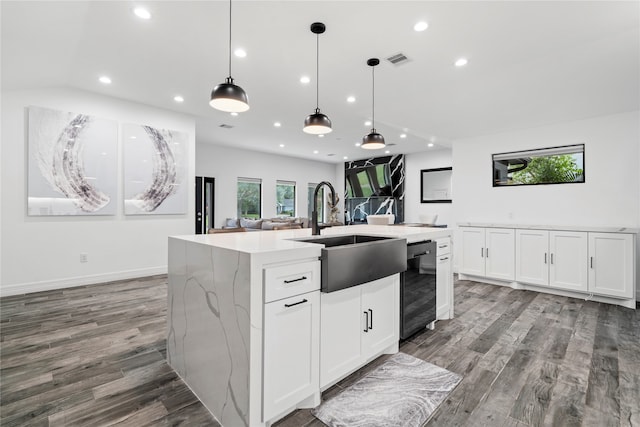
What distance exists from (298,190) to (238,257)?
864 centimetres

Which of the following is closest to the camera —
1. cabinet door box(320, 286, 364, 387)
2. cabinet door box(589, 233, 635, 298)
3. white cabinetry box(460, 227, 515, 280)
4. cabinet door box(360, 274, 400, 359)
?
cabinet door box(320, 286, 364, 387)

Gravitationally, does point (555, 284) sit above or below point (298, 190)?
below

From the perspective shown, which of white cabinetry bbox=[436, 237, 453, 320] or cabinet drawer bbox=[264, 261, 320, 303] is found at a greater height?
cabinet drawer bbox=[264, 261, 320, 303]

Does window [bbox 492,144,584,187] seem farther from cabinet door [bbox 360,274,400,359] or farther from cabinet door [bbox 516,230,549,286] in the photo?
cabinet door [bbox 360,274,400,359]

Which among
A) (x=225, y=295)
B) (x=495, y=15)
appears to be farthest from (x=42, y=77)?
(x=495, y=15)

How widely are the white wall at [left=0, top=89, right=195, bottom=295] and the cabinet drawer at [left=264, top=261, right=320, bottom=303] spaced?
13.7 feet

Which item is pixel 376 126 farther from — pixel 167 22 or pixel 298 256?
pixel 298 256

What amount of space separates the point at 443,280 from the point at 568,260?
2.30 meters

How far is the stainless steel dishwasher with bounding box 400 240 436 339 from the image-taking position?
2.39m

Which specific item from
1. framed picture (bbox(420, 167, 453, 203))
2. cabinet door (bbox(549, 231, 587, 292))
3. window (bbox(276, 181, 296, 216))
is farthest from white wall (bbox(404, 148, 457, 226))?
cabinet door (bbox(549, 231, 587, 292))

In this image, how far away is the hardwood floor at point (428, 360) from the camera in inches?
64.0

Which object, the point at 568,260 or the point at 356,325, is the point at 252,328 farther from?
the point at 568,260

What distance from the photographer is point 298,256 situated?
5.07 feet

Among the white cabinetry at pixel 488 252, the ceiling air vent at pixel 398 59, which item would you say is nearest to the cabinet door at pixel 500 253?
the white cabinetry at pixel 488 252
